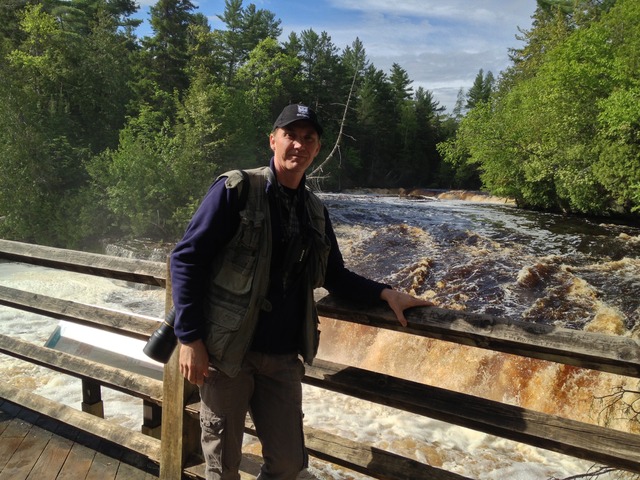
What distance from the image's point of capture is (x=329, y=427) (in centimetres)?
706

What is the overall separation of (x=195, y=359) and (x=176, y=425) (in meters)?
0.85

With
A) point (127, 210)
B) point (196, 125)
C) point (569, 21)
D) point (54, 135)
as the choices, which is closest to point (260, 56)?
point (196, 125)

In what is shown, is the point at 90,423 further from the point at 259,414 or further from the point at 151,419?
the point at 259,414

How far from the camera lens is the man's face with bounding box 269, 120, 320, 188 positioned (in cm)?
207

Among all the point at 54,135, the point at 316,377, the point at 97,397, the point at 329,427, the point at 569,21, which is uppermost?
the point at 569,21

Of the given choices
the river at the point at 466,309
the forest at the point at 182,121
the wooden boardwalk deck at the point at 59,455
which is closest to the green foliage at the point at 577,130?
the forest at the point at 182,121

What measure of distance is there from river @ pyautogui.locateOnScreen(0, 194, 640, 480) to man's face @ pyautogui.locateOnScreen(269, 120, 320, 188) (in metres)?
1.54

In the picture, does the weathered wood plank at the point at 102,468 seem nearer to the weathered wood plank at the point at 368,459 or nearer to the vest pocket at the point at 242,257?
the weathered wood plank at the point at 368,459

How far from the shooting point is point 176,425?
2562 millimetres

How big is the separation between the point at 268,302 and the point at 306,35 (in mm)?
56796

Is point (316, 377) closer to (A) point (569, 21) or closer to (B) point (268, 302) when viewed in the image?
(B) point (268, 302)

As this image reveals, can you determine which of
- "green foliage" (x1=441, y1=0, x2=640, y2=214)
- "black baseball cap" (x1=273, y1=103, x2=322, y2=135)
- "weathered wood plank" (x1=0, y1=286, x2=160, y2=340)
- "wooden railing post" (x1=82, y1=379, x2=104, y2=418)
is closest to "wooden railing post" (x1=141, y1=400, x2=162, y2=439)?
"wooden railing post" (x1=82, y1=379, x2=104, y2=418)

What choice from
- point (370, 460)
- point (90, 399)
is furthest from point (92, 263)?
point (90, 399)

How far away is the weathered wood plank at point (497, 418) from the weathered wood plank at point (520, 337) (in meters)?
0.26
